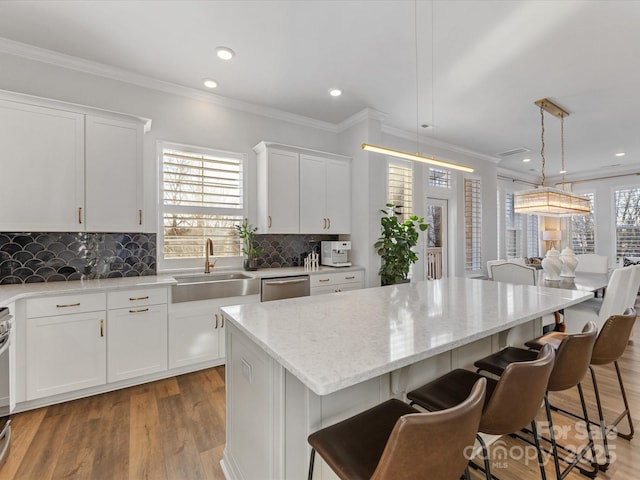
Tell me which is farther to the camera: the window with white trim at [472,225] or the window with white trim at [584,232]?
the window with white trim at [584,232]

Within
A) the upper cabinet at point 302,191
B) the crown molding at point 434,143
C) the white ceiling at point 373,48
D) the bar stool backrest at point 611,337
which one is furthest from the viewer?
the crown molding at point 434,143

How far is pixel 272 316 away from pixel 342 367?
27.8 inches

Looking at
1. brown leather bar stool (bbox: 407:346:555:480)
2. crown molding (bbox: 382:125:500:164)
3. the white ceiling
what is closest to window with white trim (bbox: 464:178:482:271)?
crown molding (bbox: 382:125:500:164)

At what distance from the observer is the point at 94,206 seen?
271 centimetres

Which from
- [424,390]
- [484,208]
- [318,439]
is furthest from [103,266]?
[484,208]

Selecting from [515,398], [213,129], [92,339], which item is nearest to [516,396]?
[515,398]

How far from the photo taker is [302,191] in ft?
13.0

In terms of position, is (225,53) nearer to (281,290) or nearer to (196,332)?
(281,290)

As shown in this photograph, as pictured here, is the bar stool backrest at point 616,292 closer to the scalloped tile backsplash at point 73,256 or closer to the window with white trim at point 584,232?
the scalloped tile backsplash at point 73,256

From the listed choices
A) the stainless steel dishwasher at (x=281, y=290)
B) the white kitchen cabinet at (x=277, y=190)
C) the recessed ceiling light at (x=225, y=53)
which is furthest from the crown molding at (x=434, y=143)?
the stainless steel dishwasher at (x=281, y=290)

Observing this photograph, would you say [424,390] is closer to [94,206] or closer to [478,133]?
[94,206]

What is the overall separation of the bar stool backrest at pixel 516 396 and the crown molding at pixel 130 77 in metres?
3.80

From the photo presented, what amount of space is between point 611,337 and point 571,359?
2.17 feet

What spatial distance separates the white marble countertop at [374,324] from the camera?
1.01 meters
